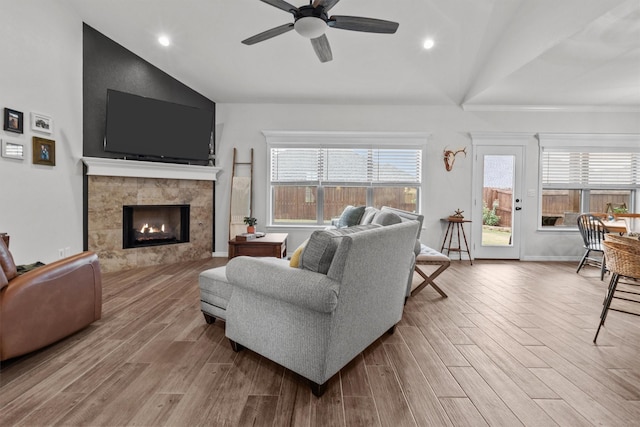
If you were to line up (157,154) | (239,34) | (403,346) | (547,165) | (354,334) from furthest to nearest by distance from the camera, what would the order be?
(547,165)
(157,154)
(239,34)
(403,346)
(354,334)

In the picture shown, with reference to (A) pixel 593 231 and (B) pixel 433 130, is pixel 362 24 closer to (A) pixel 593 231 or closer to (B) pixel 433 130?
(B) pixel 433 130

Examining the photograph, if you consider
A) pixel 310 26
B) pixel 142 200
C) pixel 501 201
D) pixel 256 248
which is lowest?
pixel 256 248

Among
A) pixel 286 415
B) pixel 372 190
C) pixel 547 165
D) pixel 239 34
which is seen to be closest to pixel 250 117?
pixel 239 34

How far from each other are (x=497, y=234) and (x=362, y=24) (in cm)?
433

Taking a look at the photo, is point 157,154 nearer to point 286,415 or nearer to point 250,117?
point 250,117

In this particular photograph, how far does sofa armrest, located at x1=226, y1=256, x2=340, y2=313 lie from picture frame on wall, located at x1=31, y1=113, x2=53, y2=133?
2832mm

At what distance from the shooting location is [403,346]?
6.97 feet

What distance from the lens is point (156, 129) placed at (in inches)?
165

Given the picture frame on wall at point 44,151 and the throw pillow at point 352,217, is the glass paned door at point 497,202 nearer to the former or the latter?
the throw pillow at point 352,217

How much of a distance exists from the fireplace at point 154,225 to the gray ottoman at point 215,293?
250 cm

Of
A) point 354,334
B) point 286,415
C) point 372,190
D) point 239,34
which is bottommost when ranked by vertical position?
point 286,415

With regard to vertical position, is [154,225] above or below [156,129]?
below

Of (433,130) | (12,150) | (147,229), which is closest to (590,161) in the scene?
(433,130)

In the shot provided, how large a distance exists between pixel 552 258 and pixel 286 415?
Answer: 5620 millimetres
